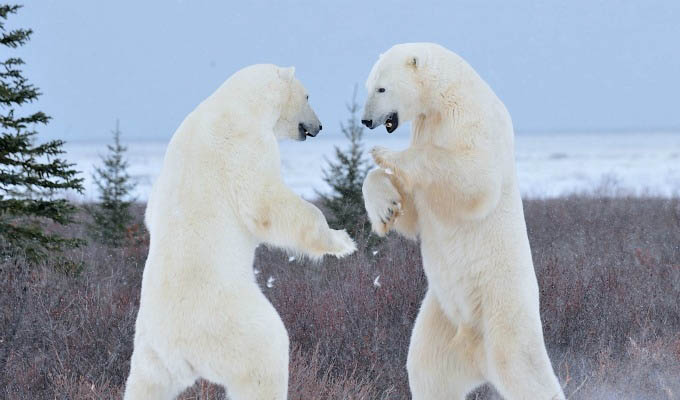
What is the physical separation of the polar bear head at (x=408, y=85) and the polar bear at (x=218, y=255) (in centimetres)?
68

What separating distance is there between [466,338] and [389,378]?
4.69ft

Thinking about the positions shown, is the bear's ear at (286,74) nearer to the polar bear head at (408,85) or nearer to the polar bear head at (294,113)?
the polar bear head at (294,113)

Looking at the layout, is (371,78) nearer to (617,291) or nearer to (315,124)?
(315,124)

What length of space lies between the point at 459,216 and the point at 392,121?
0.50 m

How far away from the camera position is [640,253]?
23.9 ft

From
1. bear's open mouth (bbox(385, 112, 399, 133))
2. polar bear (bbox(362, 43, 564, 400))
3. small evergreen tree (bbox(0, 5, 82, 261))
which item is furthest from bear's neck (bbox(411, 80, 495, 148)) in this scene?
small evergreen tree (bbox(0, 5, 82, 261))

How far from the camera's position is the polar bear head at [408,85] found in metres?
3.11

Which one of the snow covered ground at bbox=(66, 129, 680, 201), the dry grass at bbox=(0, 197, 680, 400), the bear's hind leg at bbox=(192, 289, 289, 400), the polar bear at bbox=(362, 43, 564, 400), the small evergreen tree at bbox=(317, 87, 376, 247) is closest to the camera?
the bear's hind leg at bbox=(192, 289, 289, 400)

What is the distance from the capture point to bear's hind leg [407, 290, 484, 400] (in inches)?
125

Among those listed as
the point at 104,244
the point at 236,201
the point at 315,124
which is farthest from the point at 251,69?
the point at 104,244

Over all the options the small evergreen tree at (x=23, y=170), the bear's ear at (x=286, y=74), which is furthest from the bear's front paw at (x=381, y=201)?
the small evergreen tree at (x=23, y=170)

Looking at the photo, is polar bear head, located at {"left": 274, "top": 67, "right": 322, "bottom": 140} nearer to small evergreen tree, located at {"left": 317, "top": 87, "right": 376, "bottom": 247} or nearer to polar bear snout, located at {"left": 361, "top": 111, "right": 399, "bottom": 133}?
polar bear snout, located at {"left": 361, "top": 111, "right": 399, "bottom": 133}

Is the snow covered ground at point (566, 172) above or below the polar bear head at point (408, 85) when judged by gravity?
below

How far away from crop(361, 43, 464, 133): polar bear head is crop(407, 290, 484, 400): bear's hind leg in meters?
0.84
